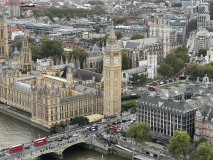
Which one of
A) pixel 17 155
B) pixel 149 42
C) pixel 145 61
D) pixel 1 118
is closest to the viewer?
pixel 17 155

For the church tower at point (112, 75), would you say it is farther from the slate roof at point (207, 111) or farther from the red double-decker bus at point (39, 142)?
the slate roof at point (207, 111)

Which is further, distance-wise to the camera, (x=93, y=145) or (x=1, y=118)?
(x=1, y=118)

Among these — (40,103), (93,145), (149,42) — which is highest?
(149,42)

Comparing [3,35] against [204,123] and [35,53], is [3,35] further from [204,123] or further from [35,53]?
[204,123]

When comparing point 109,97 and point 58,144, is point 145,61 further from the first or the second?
point 58,144

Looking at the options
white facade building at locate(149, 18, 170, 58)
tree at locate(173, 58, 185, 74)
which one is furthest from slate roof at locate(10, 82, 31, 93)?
white facade building at locate(149, 18, 170, 58)

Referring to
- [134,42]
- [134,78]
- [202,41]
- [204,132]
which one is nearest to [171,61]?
[134,42]

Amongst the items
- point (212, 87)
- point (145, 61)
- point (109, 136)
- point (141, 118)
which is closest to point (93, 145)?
point (109, 136)

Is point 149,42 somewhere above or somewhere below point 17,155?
above
